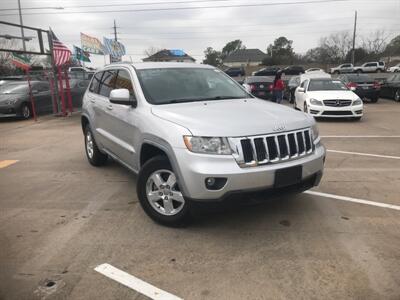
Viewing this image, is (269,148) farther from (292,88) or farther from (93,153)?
(292,88)

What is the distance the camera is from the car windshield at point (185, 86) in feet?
15.9

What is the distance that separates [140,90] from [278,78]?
12.6 metres

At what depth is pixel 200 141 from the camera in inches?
147

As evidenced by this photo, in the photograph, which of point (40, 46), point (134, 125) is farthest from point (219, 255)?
point (40, 46)

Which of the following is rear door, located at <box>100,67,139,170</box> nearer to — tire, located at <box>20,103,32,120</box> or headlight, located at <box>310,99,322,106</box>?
headlight, located at <box>310,99,322,106</box>

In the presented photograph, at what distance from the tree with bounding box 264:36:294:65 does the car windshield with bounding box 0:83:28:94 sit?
212 ft

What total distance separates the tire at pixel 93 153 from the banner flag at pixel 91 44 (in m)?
19.4

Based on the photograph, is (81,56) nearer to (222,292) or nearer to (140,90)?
(140,90)

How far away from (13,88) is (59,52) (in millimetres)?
2256

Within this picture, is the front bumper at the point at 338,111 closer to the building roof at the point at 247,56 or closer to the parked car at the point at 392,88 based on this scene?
the parked car at the point at 392,88

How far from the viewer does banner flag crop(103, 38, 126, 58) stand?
30.0 m

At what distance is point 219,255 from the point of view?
3.66m

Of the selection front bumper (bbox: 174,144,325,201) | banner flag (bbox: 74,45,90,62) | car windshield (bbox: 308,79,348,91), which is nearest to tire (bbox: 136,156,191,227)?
front bumper (bbox: 174,144,325,201)

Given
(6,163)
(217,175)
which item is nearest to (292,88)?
(6,163)
